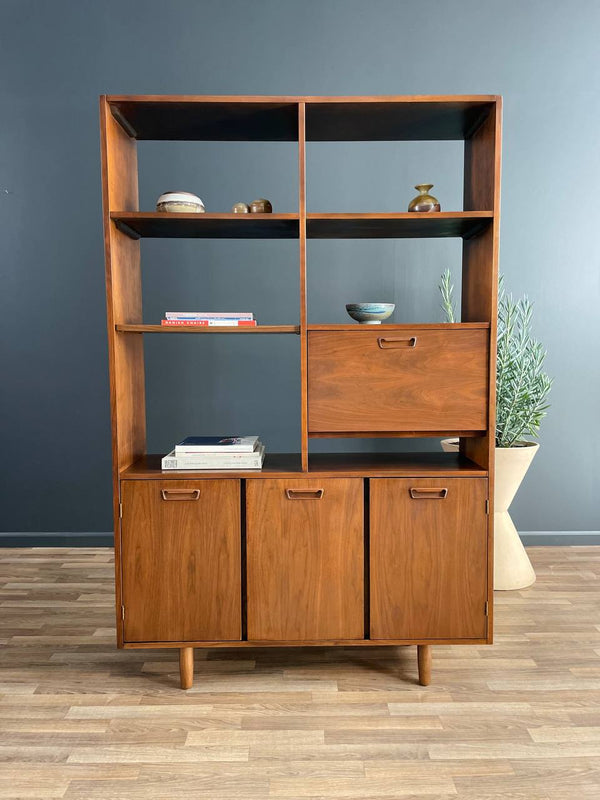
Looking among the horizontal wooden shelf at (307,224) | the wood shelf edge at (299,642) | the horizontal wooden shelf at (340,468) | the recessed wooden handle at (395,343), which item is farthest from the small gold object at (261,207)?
the wood shelf edge at (299,642)

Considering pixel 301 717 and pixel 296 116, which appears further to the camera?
pixel 296 116

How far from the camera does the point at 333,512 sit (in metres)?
1.98

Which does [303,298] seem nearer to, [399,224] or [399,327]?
[399,327]

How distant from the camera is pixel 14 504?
132 inches

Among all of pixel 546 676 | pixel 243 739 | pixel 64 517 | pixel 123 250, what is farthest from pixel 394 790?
pixel 64 517

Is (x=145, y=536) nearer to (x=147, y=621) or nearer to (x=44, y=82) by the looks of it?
(x=147, y=621)

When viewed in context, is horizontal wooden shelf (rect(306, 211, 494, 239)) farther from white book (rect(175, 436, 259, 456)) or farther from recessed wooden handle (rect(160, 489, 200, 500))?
recessed wooden handle (rect(160, 489, 200, 500))

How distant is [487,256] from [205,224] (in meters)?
0.89

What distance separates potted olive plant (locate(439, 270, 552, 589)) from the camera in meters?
2.80

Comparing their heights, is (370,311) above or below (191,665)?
above

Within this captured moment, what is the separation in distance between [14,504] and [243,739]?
211 centimetres

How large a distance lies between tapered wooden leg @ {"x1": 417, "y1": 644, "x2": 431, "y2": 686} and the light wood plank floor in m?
0.04

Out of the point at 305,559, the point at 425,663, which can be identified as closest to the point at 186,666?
the point at 305,559

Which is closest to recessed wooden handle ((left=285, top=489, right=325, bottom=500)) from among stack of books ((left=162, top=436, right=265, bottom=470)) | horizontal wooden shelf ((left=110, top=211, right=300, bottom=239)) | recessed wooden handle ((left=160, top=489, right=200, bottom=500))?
stack of books ((left=162, top=436, right=265, bottom=470))
